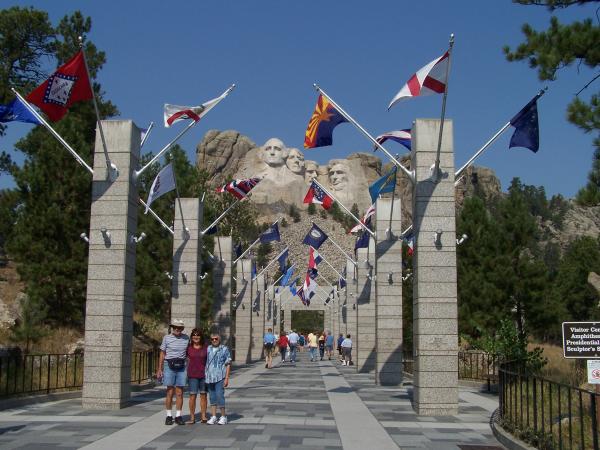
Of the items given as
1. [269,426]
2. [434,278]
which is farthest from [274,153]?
[269,426]

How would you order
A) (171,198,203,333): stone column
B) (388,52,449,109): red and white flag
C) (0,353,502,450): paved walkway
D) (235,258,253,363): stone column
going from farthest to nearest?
(235,258,253,363): stone column, (171,198,203,333): stone column, (388,52,449,109): red and white flag, (0,353,502,450): paved walkway

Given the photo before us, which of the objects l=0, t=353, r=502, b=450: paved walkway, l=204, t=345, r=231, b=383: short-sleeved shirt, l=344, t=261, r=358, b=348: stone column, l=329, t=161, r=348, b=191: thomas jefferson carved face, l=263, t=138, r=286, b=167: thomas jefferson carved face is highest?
l=263, t=138, r=286, b=167: thomas jefferson carved face

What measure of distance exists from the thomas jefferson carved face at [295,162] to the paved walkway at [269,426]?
156683mm

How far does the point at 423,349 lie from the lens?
15.5 m

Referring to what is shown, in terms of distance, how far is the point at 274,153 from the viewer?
573ft

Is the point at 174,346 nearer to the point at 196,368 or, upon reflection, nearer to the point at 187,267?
the point at 196,368

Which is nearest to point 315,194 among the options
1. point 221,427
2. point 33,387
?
point 33,387

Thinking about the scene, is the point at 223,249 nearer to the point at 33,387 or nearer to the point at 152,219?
the point at 152,219

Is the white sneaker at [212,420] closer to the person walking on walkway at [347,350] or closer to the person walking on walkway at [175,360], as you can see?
the person walking on walkway at [175,360]

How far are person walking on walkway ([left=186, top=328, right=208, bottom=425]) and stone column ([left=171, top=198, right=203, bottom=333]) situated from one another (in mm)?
12064

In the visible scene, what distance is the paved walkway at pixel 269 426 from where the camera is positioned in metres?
10.7

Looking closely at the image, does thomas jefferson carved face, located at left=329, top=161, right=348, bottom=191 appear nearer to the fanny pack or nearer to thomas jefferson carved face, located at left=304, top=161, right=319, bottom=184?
thomas jefferson carved face, located at left=304, top=161, right=319, bottom=184

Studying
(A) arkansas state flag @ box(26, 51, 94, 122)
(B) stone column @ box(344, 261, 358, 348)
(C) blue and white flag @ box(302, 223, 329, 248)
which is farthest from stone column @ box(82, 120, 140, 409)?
(B) stone column @ box(344, 261, 358, 348)

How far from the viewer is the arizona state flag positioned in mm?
17516
